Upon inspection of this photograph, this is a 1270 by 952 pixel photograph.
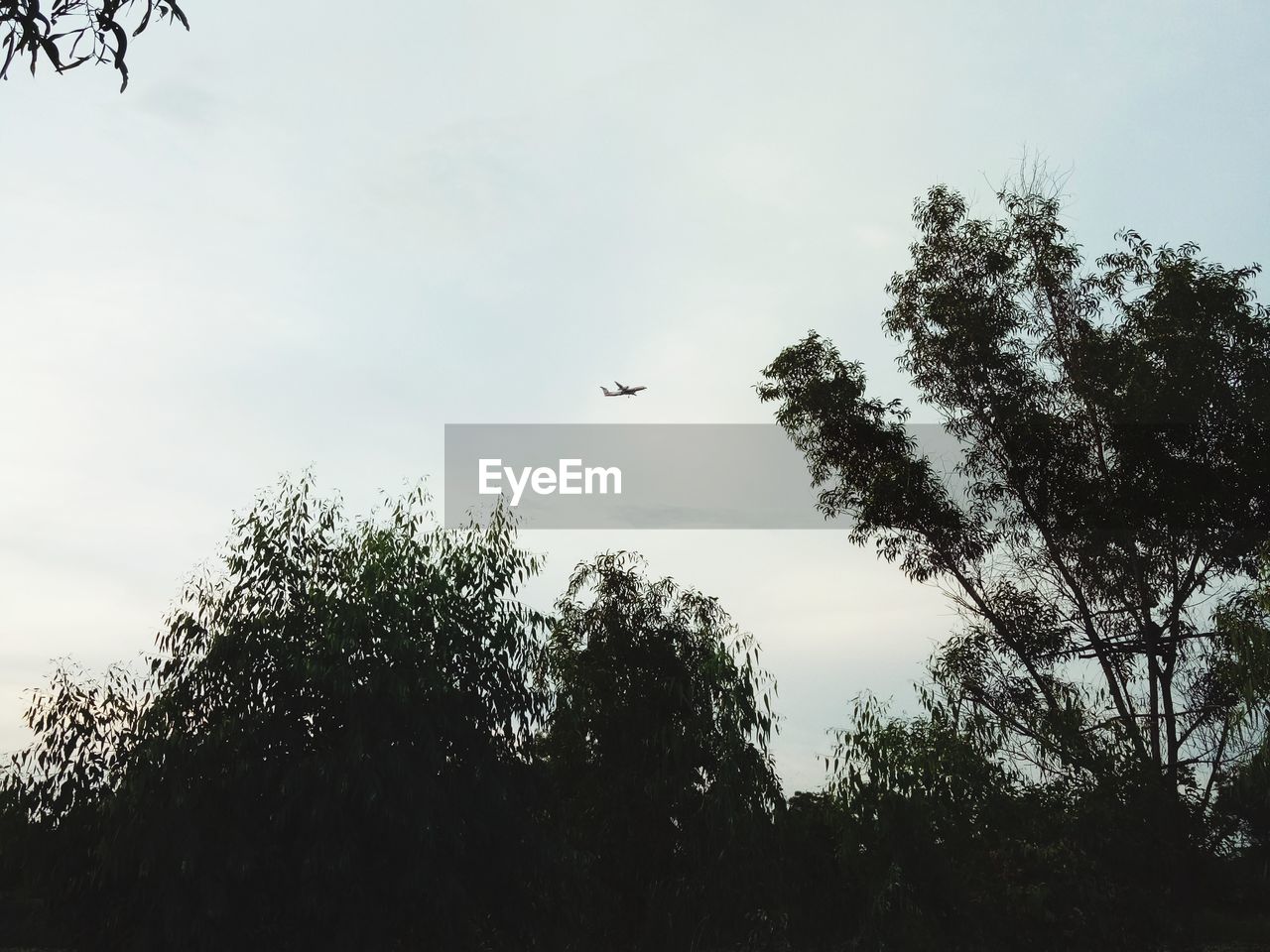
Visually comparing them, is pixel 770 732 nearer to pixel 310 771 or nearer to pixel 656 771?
pixel 656 771

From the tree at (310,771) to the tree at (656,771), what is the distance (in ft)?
6.78

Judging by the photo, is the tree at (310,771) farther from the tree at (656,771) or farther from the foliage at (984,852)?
the foliage at (984,852)

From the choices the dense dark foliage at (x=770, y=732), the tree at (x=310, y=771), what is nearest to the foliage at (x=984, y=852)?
the dense dark foliage at (x=770, y=732)

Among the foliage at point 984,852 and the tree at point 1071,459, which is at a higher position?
the tree at point 1071,459

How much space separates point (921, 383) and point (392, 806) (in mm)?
15519

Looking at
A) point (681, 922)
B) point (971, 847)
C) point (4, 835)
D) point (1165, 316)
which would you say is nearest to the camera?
point (4, 835)

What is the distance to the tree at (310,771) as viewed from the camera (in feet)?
49.6

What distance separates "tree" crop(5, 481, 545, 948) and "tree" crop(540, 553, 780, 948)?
207 cm

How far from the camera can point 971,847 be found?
66.0ft

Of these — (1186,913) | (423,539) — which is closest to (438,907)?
(423,539)

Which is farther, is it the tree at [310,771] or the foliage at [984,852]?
the foliage at [984,852]

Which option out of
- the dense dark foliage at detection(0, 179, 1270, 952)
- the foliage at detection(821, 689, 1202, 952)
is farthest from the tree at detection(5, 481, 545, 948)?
the foliage at detection(821, 689, 1202, 952)

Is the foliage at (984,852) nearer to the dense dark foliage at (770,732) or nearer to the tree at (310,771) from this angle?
the dense dark foliage at (770,732)

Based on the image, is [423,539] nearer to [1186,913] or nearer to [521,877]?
[521,877]
